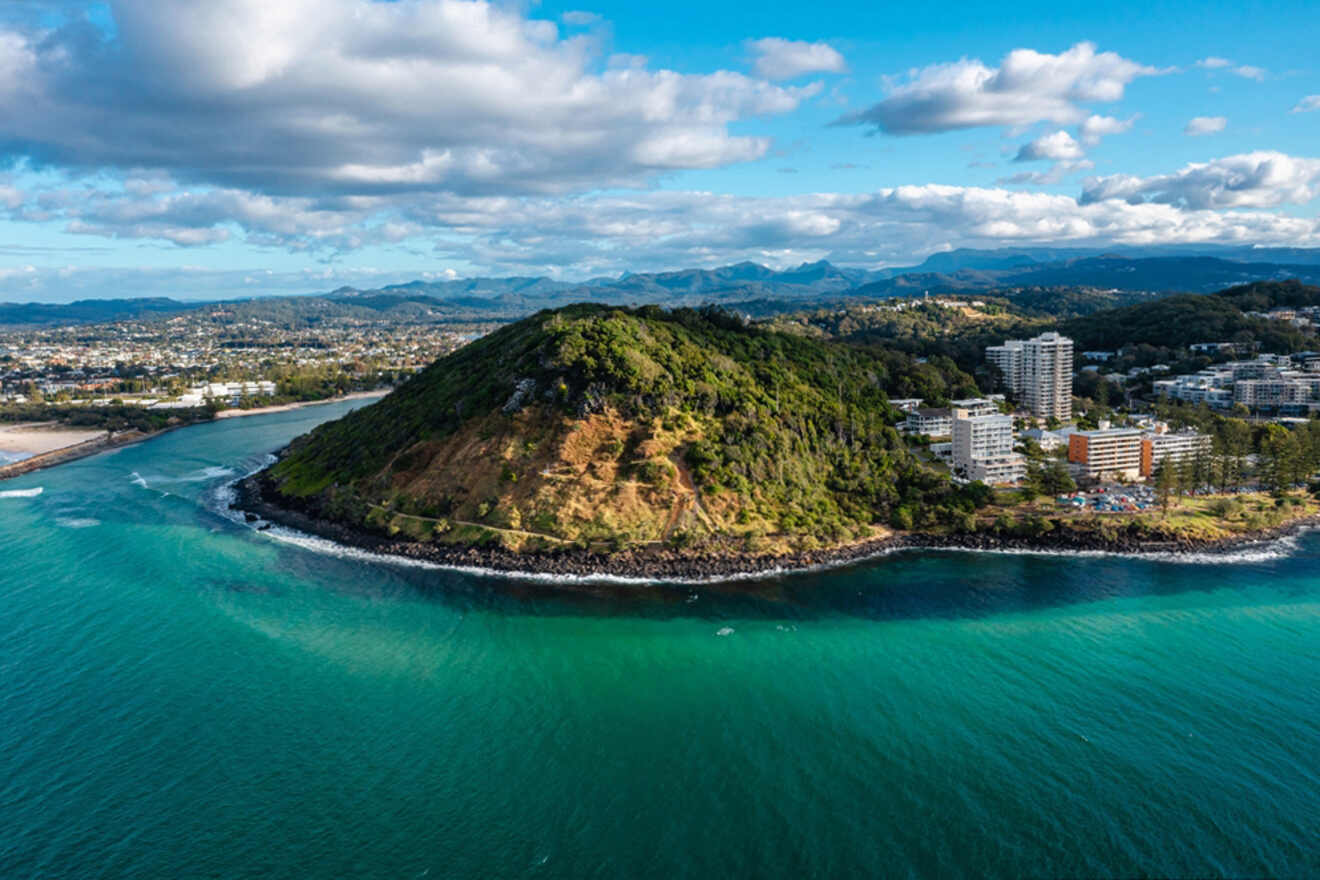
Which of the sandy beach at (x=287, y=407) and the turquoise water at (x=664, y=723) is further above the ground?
the sandy beach at (x=287, y=407)

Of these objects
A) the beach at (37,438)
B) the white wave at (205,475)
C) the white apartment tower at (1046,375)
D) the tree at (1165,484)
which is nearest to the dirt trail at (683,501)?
the tree at (1165,484)

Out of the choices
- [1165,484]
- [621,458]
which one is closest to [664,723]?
[621,458]

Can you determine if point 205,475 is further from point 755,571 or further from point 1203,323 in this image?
point 1203,323

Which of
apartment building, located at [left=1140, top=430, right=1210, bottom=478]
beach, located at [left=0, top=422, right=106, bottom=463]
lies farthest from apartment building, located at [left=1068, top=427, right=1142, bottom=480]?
beach, located at [left=0, top=422, right=106, bottom=463]

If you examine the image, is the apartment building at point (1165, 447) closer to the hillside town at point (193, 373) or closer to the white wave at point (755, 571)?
the white wave at point (755, 571)

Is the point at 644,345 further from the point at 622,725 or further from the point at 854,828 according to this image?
the point at 854,828

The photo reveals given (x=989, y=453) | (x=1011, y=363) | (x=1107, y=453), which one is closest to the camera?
(x=989, y=453)
